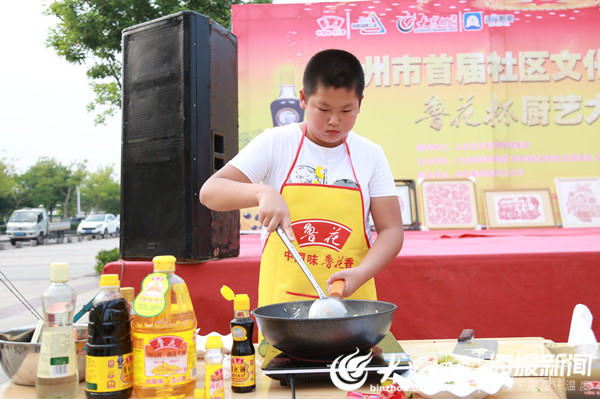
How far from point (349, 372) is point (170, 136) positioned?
1.69 m

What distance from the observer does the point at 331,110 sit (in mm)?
Result: 1261

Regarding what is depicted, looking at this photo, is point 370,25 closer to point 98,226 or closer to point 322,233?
point 322,233

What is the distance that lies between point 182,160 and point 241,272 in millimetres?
627

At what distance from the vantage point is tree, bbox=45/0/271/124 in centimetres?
723

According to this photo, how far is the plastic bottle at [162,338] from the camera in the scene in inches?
34.8

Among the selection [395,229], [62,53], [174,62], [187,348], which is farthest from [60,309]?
[62,53]

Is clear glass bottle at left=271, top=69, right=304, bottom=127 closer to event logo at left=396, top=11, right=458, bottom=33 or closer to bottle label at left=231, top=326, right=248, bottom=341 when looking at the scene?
event logo at left=396, top=11, right=458, bottom=33

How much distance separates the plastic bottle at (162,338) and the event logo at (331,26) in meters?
4.64

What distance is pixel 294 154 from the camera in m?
1.46

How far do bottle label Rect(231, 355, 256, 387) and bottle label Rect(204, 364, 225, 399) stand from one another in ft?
0.16

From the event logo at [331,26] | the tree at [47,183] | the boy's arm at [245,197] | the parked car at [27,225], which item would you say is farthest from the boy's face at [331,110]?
the tree at [47,183]

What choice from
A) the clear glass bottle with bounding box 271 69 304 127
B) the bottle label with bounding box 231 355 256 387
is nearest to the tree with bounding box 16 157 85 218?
the clear glass bottle with bounding box 271 69 304 127

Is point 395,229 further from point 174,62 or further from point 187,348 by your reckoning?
point 174,62

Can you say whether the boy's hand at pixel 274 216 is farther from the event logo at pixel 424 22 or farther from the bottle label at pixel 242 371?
the event logo at pixel 424 22
